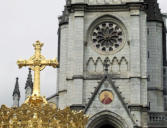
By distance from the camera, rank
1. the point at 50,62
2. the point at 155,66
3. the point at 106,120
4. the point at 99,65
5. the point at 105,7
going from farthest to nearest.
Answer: the point at 155,66 < the point at 105,7 < the point at 99,65 < the point at 106,120 < the point at 50,62

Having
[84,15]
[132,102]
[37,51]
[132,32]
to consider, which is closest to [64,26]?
[84,15]

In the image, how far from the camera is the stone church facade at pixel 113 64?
44.5 metres

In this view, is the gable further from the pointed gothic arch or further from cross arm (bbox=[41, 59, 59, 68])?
cross arm (bbox=[41, 59, 59, 68])

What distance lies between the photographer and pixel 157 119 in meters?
45.4

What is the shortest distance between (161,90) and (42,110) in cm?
3575

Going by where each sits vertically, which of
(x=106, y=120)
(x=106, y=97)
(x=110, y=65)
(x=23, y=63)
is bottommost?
(x=23, y=63)

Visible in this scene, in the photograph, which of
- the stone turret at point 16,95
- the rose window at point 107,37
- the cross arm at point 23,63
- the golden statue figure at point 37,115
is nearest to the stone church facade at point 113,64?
the rose window at point 107,37

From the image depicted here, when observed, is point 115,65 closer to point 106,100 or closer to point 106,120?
point 106,100

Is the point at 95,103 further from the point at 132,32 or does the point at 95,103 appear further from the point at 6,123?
the point at 6,123

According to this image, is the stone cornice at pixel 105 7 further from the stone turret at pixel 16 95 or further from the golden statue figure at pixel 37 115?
the golden statue figure at pixel 37 115

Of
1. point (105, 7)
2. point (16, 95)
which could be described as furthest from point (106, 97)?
point (16, 95)

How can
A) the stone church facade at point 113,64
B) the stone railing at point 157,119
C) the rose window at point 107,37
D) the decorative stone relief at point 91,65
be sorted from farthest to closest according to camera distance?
the rose window at point 107,37, the decorative stone relief at point 91,65, the stone railing at point 157,119, the stone church facade at point 113,64

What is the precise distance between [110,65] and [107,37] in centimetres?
254

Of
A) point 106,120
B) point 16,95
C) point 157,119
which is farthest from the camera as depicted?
point 16,95
